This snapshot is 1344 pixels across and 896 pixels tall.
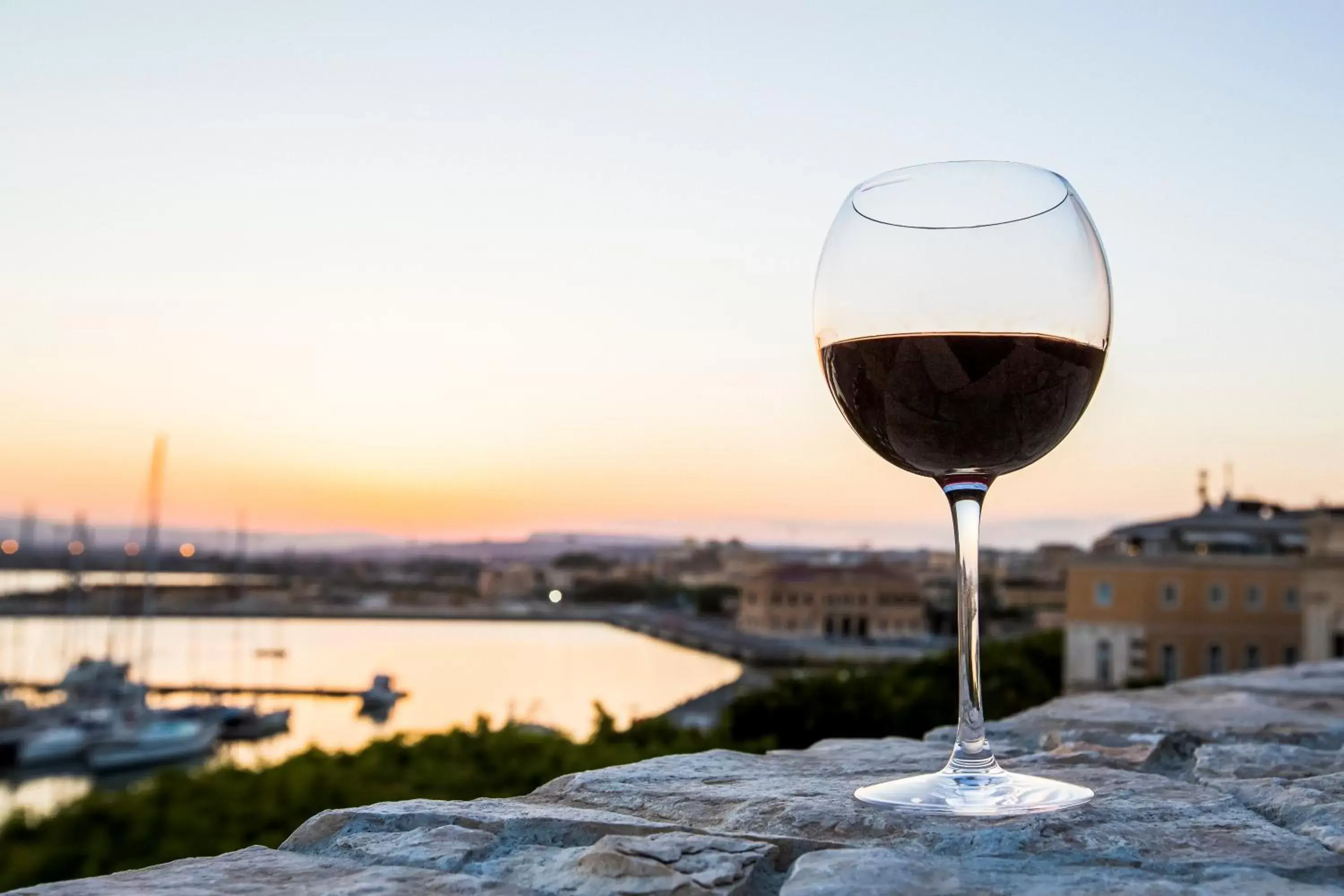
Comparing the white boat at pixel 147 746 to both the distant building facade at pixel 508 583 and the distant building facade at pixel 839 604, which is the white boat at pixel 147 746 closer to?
the distant building facade at pixel 839 604

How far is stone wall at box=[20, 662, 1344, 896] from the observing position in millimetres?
1143

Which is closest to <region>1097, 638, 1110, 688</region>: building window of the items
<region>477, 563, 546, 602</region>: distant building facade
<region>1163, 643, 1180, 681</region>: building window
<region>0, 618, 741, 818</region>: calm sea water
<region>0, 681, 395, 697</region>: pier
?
<region>1163, 643, 1180, 681</region>: building window

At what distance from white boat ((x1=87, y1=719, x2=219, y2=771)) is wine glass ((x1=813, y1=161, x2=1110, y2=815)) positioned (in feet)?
132

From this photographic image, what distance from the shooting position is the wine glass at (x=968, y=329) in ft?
4.87

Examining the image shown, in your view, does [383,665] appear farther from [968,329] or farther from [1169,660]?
[968,329]

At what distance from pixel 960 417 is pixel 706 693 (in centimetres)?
4655

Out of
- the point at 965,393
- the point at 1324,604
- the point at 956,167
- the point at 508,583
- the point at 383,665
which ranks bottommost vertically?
the point at 383,665

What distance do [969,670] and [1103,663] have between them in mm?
29899

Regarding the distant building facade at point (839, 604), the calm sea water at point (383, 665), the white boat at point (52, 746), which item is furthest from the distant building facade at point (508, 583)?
the white boat at point (52, 746)

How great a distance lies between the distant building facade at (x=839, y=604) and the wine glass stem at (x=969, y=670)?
85246 millimetres

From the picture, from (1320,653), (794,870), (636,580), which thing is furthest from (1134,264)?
(636,580)

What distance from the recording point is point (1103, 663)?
29.6 meters

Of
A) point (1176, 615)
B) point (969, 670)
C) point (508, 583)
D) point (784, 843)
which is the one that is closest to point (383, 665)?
point (1176, 615)

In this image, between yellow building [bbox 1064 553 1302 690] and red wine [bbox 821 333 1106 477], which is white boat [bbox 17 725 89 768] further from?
red wine [bbox 821 333 1106 477]
